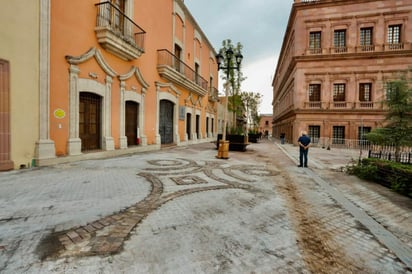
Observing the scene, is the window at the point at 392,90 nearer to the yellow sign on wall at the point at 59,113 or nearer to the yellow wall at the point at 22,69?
the yellow sign on wall at the point at 59,113

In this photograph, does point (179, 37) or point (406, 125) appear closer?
point (406, 125)

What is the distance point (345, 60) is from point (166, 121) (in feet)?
62.7

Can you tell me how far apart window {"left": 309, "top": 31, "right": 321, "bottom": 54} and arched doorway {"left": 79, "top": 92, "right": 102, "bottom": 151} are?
71.0ft

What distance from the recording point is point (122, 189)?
4.80 m

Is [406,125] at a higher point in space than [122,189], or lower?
higher

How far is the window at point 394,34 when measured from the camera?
20.4 m

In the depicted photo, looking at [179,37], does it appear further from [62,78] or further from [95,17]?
[62,78]

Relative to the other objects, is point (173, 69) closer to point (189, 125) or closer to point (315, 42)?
point (189, 125)

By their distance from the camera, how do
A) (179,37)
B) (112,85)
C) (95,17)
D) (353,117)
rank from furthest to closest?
(353,117) < (179,37) < (112,85) < (95,17)

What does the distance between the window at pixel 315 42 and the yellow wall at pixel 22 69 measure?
23.2m

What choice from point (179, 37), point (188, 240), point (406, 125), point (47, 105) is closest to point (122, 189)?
point (188, 240)

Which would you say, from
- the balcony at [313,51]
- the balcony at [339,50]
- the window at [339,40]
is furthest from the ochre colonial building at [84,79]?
the window at [339,40]

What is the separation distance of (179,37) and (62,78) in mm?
11054

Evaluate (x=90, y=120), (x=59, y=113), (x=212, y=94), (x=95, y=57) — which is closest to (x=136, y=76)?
(x=95, y=57)
